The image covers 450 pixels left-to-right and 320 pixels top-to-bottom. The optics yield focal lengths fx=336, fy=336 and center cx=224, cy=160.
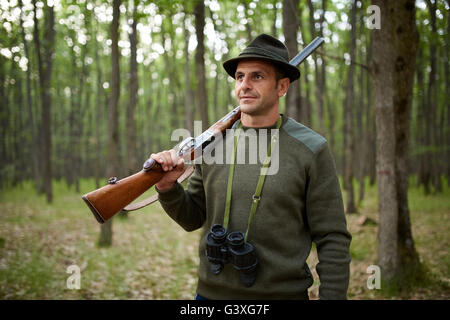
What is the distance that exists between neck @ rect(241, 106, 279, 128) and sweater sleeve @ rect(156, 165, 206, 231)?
1.79 feet

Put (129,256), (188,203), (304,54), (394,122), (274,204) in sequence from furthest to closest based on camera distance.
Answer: (129,256), (394,122), (304,54), (188,203), (274,204)

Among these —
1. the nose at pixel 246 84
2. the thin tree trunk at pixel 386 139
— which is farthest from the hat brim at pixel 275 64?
the thin tree trunk at pixel 386 139

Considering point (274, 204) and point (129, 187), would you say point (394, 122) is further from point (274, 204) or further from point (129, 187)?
point (129, 187)

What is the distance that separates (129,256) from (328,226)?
7.20m

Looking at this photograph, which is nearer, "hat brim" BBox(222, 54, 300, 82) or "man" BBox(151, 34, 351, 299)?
"man" BBox(151, 34, 351, 299)

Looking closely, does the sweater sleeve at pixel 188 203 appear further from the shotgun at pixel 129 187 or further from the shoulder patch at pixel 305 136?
the shoulder patch at pixel 305 136

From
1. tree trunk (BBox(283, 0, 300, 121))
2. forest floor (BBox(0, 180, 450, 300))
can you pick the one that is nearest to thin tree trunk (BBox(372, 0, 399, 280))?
forest floor (BBox(0, 180, 450, 300))

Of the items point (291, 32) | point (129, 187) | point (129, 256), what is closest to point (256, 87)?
point (129, 187)

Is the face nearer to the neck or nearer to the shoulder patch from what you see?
the neck

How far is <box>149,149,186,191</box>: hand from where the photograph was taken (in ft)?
7.39

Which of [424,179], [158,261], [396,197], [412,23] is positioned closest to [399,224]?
[396,197]

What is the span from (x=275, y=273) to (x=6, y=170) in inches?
956

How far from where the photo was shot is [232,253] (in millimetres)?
2041

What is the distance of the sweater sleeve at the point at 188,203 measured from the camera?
238cm
